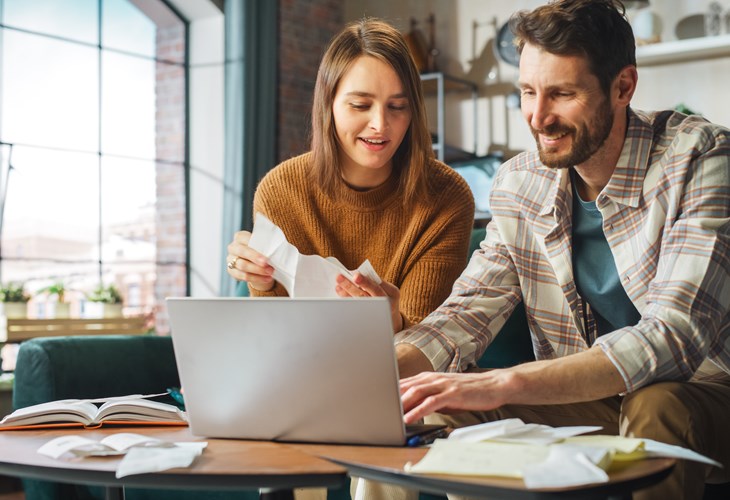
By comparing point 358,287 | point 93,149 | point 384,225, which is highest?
point 93,149

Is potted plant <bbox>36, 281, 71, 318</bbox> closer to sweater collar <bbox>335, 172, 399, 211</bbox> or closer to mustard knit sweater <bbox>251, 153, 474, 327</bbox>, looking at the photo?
mustard knit sweater <bbox>251, 153, 474, 327</bbox>

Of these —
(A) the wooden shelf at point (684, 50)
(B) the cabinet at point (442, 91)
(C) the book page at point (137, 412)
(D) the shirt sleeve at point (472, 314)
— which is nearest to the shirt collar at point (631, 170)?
(D) the shirt sleeve at point (472, 314)

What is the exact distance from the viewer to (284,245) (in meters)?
1.70

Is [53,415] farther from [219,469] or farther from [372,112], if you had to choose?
[372,112]

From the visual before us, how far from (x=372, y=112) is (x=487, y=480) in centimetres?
123

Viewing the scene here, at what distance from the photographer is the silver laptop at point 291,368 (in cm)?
114

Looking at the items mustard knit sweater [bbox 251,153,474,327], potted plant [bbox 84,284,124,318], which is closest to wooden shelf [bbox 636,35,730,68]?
potted plant [bbox 84,284,124,318]

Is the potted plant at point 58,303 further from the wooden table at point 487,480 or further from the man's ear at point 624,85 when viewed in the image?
the wooden table at point 487,480

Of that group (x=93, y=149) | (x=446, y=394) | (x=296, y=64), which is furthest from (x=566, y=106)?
(x=296, y=64)

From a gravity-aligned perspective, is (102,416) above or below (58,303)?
below

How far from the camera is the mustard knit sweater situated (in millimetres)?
2100

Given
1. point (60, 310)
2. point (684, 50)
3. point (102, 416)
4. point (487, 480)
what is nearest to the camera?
point (487, 480)

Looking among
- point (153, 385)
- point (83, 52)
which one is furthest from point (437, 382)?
point (83, 52)

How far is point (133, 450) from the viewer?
1.16 m
